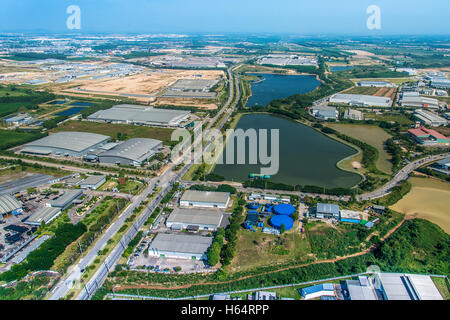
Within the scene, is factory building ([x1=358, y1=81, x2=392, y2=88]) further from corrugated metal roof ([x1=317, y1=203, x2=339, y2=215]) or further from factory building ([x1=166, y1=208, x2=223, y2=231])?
factory building ([x1=166, y1=208, x2=223, y2=231])

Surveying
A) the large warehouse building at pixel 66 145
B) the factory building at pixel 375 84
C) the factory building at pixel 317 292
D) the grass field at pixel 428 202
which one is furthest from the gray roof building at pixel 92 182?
the factory building at pixel 375 84

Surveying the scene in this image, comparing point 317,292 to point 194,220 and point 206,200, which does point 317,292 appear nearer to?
point 194,220

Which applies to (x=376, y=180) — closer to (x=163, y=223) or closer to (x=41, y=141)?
(x=163, y=223)

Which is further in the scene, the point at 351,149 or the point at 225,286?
the point at 351,149

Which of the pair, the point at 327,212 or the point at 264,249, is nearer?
the point at 264,249

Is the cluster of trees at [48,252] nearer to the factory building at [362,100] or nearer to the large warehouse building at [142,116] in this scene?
the large warehouse building at [142,116]

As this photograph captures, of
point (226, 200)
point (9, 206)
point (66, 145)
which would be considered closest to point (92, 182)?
point (9, 206)
